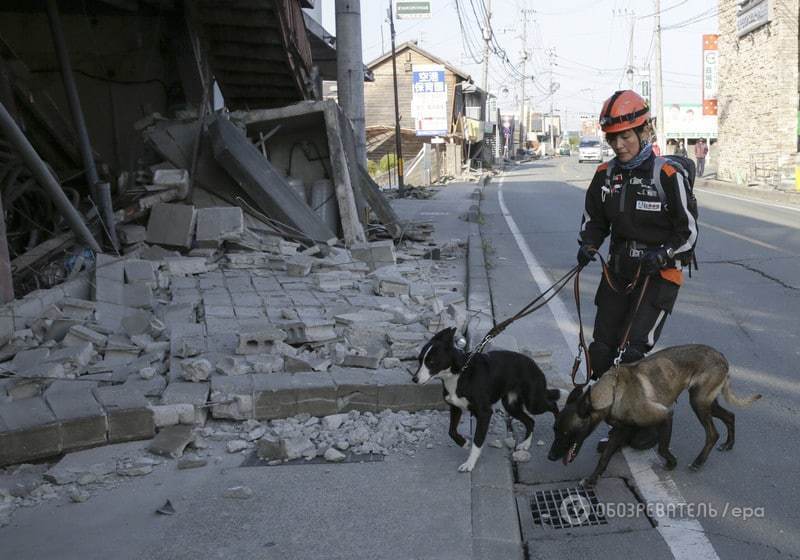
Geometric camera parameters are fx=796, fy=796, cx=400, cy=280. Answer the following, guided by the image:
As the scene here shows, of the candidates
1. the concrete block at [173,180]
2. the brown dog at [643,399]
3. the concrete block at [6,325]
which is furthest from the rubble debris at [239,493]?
the concrete block at [173,180]

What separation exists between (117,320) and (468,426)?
3785 millimetres

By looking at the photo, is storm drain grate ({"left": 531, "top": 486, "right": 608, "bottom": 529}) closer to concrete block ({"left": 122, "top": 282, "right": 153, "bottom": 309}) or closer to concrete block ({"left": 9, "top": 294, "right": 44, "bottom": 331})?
concrete block ({"left": 9, "top": 294, "right": 44, "bottom": 331})

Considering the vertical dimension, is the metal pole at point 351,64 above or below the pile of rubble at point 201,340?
above

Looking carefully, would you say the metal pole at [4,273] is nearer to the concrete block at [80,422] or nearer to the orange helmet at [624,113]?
the concrete block at [80,422]

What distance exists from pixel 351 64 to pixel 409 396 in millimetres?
11167

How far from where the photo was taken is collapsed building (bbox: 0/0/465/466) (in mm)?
5516

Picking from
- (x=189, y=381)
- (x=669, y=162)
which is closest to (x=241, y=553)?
(x=189, y=381)

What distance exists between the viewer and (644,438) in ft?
15.4

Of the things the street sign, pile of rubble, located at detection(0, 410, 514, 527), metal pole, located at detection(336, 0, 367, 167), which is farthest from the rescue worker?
the street sign

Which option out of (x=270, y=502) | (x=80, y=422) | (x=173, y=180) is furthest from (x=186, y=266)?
(x=270, y=502)

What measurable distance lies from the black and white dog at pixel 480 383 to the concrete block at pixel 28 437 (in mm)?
2298

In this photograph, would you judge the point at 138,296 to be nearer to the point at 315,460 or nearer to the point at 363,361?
the point at 363,361

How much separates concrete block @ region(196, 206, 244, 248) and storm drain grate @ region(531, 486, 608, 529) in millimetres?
7293

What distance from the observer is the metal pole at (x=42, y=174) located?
7.47 metres
